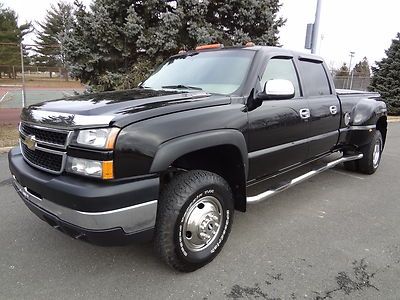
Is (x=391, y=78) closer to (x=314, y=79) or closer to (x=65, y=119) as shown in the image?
(x=314, y=79)

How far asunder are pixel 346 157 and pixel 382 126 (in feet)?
4.39

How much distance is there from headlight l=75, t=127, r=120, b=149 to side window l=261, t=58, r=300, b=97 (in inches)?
68.6

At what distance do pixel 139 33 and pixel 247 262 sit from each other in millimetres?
7589

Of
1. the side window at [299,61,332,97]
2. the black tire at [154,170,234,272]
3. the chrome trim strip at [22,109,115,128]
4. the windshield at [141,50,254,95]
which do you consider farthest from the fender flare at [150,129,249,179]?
the side window at [299,61,332,97]

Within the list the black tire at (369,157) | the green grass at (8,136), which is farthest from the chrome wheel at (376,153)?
the green grass at (8,136)

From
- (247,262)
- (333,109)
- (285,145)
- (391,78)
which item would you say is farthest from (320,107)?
(391,78)

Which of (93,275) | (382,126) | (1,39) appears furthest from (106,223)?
(1,39)

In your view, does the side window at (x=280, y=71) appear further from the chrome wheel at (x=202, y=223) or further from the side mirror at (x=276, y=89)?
the chrome wheel at (x=202, y=223)

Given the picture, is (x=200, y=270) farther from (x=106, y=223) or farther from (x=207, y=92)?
(x=207, y=92)

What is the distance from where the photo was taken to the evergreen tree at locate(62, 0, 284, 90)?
9.24 meters

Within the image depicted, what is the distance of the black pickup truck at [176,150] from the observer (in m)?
2.41

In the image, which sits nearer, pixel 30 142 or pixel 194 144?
pixel 194 144

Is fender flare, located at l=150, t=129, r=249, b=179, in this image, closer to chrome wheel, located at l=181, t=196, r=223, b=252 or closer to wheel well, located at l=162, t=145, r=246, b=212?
wheel well, located at l=162, t=145, r=246, b=212

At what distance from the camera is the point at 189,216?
2.86 metres
